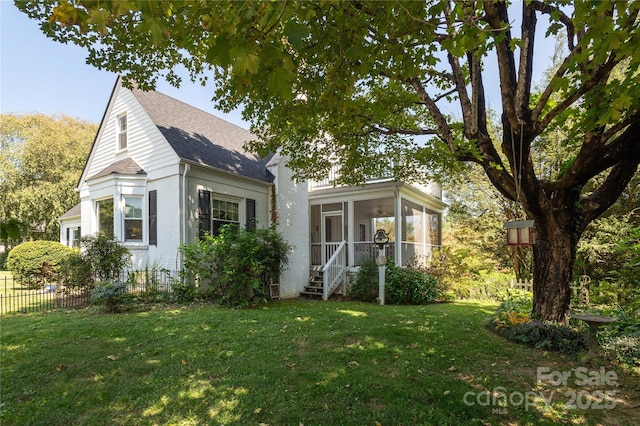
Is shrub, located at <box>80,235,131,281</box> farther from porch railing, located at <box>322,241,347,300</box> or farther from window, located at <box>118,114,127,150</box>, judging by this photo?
porch railing, located at <box>322,241,347,300</box>

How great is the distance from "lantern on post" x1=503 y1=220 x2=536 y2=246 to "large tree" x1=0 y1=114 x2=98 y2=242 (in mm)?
25634

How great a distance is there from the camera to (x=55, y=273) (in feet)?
38.5

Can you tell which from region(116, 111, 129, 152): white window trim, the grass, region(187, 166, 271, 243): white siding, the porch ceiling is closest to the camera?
the grass

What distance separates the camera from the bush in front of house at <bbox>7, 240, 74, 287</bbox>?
11.7 m

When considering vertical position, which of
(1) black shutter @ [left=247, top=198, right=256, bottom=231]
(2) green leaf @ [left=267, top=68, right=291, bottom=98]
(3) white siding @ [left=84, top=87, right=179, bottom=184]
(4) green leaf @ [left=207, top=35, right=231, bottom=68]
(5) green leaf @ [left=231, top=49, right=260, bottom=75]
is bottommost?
(1) black shutter @ [left=247, top=198, right=256, bottom=231]

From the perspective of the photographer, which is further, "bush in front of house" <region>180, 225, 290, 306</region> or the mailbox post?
the mailbox post

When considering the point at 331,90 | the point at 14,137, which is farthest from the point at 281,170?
the point at 14,137

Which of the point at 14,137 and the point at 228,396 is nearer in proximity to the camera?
the point at 228,396

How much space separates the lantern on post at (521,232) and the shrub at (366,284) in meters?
5.83

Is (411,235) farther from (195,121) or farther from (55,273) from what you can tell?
(55,273)

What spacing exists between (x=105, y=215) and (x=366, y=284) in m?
9.08

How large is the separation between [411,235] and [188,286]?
29.9 ft

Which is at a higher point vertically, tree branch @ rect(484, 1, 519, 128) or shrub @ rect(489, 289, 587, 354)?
tree branch @ rect(484, 1, 519, 128)

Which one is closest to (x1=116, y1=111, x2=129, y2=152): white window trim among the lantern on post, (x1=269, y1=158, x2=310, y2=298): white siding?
(x1=269, y1=158, x2=310, y2=298): white siding
